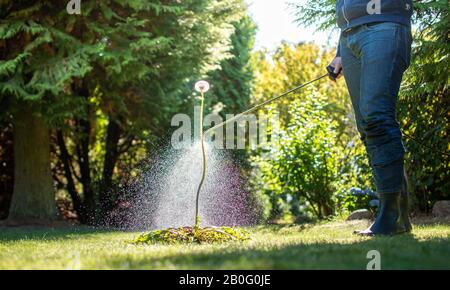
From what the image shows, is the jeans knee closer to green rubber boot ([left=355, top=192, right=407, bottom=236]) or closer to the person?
the person

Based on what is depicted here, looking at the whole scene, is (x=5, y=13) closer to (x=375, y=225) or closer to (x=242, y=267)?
(x=375, y=225)

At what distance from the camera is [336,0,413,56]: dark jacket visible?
3303 millimetres

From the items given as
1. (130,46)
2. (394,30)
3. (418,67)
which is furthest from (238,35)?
(394,30)

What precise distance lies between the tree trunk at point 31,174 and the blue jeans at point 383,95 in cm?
531

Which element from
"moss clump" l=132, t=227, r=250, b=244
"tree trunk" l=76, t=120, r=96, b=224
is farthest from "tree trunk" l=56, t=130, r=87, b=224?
"moss clump" l=132, t=227, r=250, b=244

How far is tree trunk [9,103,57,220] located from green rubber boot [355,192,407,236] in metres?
5.40

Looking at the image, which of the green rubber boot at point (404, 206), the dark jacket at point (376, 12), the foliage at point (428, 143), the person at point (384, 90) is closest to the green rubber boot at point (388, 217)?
the person at point (384, 90)

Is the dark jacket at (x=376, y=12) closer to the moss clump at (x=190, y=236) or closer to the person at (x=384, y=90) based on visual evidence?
the person at (x=384, y=90)

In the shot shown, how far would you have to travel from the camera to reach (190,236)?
3484 millimetres

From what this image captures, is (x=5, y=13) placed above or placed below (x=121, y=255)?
above

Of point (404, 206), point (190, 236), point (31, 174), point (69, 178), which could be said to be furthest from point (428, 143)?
point (69, 178)

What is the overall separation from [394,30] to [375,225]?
41.1 inches

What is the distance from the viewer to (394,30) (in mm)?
3275
